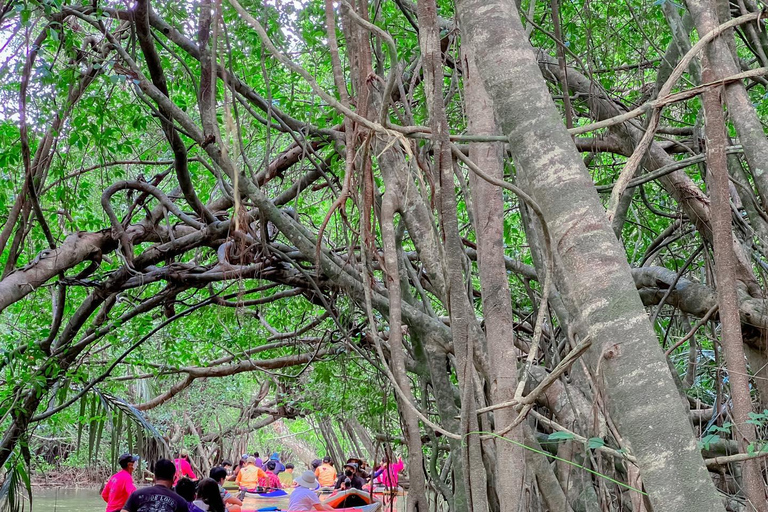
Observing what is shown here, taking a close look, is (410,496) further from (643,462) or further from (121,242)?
(121,242)

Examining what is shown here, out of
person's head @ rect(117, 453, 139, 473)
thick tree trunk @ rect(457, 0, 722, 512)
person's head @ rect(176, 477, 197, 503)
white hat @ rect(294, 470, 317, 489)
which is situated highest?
thick tree trunk @ rect(457, 0, 722, 512)

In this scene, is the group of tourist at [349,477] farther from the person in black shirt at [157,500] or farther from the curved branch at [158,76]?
the curved branch at [158,76]

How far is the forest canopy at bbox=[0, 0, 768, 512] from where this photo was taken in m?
1.34

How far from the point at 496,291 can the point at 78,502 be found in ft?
53.4

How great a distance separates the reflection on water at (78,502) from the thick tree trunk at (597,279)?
33.2ft

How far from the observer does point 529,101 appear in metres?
1.34

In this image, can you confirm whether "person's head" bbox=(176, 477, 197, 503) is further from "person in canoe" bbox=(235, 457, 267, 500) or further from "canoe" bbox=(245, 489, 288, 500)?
"person in canoe" bbox=(235, 457, 267, 500)

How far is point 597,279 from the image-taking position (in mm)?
1199

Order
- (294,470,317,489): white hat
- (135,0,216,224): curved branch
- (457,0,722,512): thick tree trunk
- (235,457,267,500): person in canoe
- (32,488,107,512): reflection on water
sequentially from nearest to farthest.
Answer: (457,0,722,512): thick tree trunk
(135,0,216,224): curved branch
(294,470,317,489): white hat
(235,457,267,500): person in canoe
(32,488,107,512): reflection on water

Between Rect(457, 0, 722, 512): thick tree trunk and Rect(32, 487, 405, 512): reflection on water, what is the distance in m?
10.1

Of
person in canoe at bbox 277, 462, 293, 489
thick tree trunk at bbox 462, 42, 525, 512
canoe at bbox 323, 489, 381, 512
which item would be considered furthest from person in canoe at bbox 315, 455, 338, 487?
thick tree trunk at bbox 462, 42, 525, 512

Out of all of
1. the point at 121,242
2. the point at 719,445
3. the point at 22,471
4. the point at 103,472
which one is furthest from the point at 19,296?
the point at 103,472

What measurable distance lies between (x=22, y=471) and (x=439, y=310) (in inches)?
144

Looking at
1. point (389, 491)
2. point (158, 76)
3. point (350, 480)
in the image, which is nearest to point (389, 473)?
point (389, 491)
